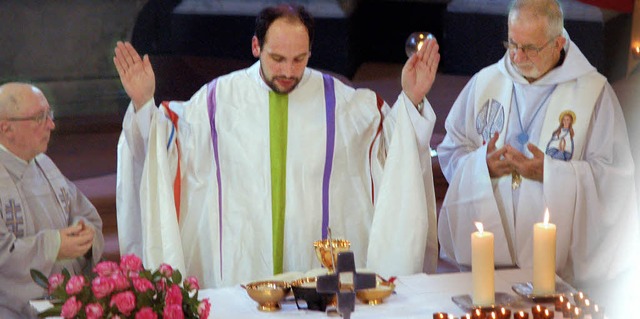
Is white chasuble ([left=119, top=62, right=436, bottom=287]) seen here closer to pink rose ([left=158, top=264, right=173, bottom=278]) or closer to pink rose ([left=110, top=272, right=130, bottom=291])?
pink rose ([left=158, top=264, right=173, bottom=278])

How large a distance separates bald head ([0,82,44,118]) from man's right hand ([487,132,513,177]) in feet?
5.89

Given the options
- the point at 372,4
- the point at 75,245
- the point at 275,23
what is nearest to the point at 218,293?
the point at 75,245

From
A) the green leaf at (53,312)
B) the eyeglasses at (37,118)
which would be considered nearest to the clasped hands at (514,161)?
the eyeglasses at (37,118)

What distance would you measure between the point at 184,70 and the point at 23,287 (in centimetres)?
434

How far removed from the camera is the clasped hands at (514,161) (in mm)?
5250

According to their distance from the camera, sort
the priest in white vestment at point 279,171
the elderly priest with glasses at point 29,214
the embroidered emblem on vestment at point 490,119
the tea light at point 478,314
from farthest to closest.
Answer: the embroidered emblem on vestment at point 490,119 < the priest in white vestment at point 279,171 < the elderly priest with glasses at point 29,214 < the tea light at point 478,314

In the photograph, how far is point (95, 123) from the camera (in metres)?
8.24

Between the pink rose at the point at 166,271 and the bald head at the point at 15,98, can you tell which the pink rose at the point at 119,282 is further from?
the bald head at the point at 15,98

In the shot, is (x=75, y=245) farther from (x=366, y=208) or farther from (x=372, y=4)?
(x=372, y=4)

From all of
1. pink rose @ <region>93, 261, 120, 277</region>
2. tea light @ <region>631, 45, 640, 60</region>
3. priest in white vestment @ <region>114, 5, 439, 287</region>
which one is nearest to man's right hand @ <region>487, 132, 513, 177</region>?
priest in white vestment @ <region>114, 5, 439, 287</region>

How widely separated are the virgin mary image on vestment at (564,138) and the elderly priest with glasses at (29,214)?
6.17ft

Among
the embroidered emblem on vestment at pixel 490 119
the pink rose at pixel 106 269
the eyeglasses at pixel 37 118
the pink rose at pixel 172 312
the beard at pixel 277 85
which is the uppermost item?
the beard at pixel 277 85

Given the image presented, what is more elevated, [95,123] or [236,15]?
[236,15]

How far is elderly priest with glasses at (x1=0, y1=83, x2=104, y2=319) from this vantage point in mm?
4773
